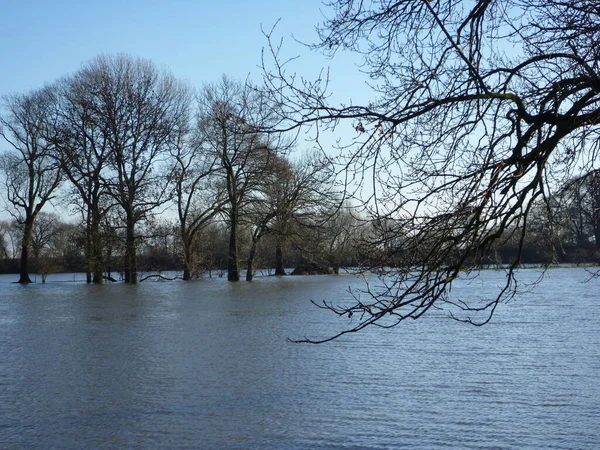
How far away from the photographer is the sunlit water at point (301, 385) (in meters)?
6.64

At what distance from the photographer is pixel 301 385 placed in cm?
868

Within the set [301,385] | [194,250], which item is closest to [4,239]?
[194,250]

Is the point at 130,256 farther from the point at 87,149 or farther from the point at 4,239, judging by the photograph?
the point at 4,239

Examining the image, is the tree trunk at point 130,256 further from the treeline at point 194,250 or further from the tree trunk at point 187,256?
the tree trunk at point 187,256

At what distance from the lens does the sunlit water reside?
6637mm

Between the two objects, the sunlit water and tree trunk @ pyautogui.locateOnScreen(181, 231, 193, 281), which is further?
tree trunk @ pyautogui.locateOnScreen(181, 231, 193, 281)

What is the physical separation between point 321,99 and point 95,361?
656 centimetres

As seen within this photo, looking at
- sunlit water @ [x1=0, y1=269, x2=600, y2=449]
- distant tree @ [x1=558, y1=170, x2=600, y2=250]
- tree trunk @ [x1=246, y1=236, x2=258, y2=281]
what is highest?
tree trunk @ [x1=246, y1=236, x2=258, y2=281]

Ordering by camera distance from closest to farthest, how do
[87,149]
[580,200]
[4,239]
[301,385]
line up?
[580,200]
[301,385]
[87,149]
[4,239]

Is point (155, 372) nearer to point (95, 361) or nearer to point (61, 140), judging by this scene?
point (95, 361)

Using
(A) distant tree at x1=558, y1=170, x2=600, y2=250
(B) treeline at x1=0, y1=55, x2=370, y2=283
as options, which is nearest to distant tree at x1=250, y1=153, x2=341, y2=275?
Result: (B) treeline at x1=0, y1=55, x2=370, y2=283

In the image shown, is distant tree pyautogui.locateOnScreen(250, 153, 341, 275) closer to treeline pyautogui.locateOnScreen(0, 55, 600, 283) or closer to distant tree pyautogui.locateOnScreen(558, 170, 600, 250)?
treeline pyautogui.locateOnScreen(0, 55, 600, 283)

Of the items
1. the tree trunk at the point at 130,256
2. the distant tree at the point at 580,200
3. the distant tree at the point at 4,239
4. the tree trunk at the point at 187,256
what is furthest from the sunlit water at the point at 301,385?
the distant tree at the point at 4,239

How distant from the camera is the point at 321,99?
5.64 m
